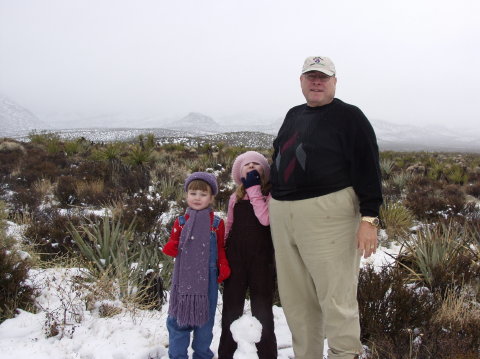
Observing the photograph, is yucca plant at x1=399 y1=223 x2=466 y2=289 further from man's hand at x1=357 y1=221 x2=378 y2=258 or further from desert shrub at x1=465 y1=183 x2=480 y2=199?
desert shrub at x1=465 y1=183 x2=480 y2=199

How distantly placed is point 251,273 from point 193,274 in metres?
0.40

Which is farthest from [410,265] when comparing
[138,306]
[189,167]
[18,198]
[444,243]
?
[189,167]

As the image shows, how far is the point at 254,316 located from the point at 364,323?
3.17ft

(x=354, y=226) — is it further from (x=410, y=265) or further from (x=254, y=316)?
(x=410, y=265)

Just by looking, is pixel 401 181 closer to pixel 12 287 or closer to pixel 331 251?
pixel 331 251

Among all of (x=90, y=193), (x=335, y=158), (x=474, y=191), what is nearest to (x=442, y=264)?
(x=335, y=158)

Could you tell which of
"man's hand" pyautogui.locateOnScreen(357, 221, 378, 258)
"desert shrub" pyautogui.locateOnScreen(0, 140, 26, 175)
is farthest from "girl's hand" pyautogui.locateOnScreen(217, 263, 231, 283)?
"desert shrub" pyautogui.locateOnScreen(0, 140, 26, 175)

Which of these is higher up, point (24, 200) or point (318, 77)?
point (318, 77)

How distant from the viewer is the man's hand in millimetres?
1890

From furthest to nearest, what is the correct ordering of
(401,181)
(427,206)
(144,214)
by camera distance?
1. (401,181)
2. (427,206)
3. (144,214)

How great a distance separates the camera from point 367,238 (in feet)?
6.23

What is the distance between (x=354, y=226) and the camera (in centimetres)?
203

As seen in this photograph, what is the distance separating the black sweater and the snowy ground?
3.87ft

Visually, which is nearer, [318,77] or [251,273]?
[318,77]
